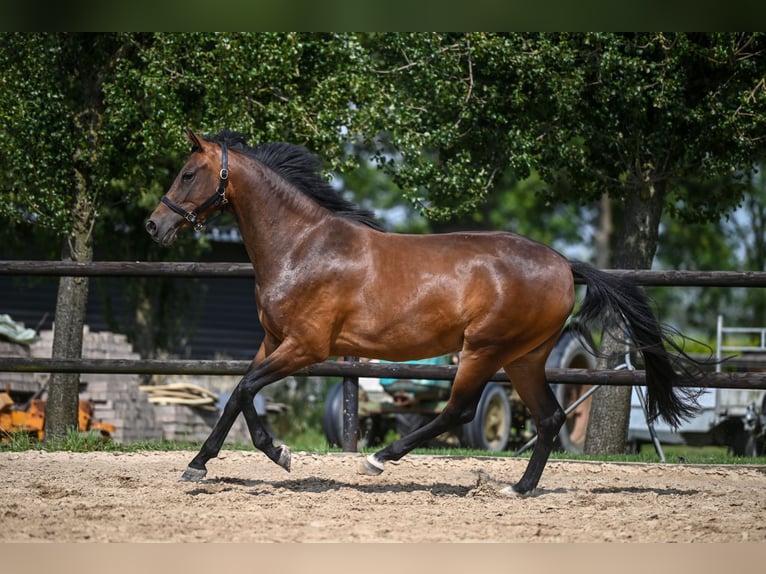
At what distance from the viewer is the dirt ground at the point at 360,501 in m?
4.40

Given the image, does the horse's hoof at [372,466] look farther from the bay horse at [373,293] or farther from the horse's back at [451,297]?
the horse's back at [451,297]

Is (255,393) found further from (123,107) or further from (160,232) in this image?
(123,107)

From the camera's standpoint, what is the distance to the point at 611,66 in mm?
8344

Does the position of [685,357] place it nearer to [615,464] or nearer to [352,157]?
[615,464]

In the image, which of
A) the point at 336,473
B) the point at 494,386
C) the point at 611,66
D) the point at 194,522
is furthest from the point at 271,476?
the point at 494,386

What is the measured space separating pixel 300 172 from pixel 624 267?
434cm

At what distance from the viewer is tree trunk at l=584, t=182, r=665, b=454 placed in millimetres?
9180

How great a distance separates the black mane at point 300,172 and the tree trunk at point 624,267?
12.3 feet

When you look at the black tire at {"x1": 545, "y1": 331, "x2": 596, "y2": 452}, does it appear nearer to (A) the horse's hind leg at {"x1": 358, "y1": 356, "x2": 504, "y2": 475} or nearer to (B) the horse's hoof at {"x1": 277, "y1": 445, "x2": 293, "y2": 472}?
(A) the horse's hind leg at {"x1": 358, "y1": 356, "x2": 504, "y2": 475}

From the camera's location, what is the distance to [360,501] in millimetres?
5410

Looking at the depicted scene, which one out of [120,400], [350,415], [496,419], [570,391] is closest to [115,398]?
[120,400]

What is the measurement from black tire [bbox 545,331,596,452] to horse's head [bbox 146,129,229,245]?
6.73 m
